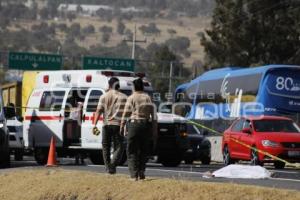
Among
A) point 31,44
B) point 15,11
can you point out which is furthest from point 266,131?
point 15,11

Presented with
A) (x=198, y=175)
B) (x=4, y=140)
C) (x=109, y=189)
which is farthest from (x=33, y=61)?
(x=109, y=189)

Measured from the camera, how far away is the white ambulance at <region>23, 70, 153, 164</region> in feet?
77.0

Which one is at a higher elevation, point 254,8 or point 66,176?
point 254,8

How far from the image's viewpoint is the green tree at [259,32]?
64750 mm

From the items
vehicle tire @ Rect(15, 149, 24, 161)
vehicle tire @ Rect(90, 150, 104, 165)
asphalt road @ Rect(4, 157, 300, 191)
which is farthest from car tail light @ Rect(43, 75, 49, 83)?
asphalt road @ Rect(4, 157, 300, 191)

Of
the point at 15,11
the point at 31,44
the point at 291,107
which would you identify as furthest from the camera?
the point at 15,11

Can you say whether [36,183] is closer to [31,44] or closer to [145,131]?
[145,131]

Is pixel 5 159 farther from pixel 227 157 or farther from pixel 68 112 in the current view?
pixel 227 157

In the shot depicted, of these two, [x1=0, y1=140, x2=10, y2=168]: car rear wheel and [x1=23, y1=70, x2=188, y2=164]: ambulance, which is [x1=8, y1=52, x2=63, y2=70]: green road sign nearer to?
[x1=23, y1=70, x2=188, y2=164]: ambulance

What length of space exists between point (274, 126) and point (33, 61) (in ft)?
114

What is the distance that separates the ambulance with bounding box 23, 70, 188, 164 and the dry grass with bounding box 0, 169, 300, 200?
21.1 feet

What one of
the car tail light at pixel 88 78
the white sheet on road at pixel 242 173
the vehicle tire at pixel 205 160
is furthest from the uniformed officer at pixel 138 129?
the vehicle tire at pixel 205 160

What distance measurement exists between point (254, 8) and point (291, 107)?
29186 millimetres

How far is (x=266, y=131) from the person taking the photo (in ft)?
84.3
